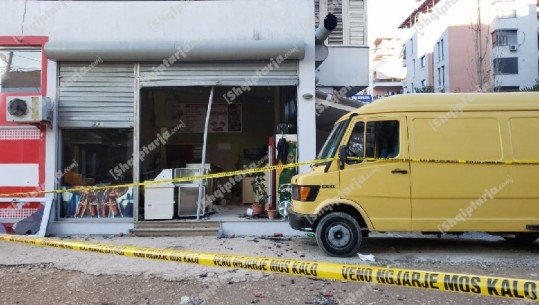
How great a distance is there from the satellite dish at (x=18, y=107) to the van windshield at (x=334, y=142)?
6.20 metres

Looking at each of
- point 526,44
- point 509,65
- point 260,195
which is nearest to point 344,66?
point 260,195

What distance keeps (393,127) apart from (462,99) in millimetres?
1308

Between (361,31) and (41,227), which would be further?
(361,31)

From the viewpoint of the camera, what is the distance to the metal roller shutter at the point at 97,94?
30.8 ft

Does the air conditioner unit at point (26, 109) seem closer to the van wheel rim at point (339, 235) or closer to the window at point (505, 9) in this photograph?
the van wheel rim at point (339, 235)

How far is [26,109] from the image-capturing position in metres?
8.69

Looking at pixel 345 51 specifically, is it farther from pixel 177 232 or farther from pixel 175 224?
pixel 177 232

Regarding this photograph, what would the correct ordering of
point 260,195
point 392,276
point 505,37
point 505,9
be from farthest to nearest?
point 505,9 < point 505,37 < point 260,195 < point 392,276

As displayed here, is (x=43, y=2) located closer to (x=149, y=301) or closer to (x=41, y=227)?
(x=41, y=227)

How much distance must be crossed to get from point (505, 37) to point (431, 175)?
38790mm

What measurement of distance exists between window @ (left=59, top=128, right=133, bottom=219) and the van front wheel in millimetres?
4713

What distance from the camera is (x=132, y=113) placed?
9438 millimetres

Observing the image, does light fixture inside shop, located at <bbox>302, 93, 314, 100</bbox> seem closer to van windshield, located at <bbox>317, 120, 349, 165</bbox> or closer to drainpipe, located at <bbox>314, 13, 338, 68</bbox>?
drainpipe, located at <bbox>314, 13, 338, 68</bbox>

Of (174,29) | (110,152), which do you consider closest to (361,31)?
(174,29)
